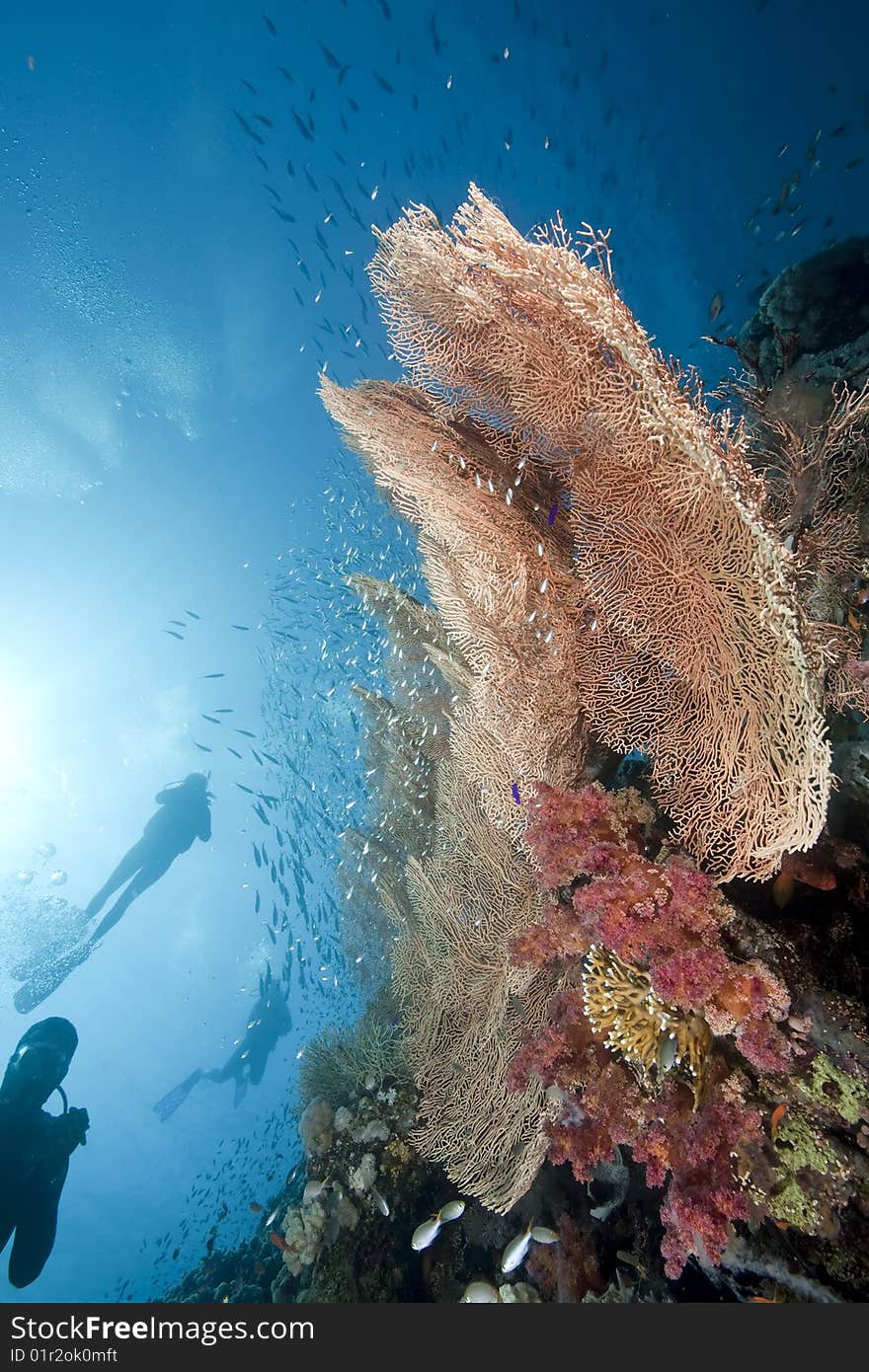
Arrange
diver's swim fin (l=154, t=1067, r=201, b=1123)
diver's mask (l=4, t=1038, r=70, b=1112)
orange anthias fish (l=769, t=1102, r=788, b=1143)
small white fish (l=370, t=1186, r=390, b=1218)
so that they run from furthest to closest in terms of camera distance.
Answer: diver's swim fin (l=154, t=1067, r=201, b=1123) → diver's mask (l=4, t=1038, r=70, b=1112) → small white fish (l=370, t=1186, r=390, b=1218) → orange anthias fish (l=769, t=1102, r=788, b=1143)

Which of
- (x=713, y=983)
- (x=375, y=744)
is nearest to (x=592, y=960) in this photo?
(x=713, y=983)

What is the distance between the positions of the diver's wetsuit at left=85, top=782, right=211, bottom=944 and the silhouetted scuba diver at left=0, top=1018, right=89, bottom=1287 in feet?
59.2

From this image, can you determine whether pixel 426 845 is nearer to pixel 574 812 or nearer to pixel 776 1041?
pixel 574 812

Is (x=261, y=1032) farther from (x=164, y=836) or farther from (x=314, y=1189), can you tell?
(x=314, y=1189)

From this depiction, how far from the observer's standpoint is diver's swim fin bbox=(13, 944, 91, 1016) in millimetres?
27391

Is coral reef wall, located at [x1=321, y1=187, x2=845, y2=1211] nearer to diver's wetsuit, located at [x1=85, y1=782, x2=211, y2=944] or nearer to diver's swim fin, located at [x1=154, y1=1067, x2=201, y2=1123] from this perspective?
diver's wetsuit, located at [x1=85, y1=782, x2=211, y2=944]

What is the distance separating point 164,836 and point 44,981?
10442 millimetres

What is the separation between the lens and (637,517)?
3158 mm

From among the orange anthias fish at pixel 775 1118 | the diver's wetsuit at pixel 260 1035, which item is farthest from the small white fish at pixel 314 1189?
the diver's wetsuit at pixel 260 1035

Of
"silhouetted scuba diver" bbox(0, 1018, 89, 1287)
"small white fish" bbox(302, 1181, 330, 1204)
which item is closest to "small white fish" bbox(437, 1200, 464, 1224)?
"small white fish" bbox(302, 1181, 330, 1204)

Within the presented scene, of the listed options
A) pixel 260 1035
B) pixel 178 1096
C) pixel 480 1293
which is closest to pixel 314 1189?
pixel 480 1293

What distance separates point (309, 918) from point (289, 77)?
2540 cm

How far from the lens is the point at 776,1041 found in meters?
2.83

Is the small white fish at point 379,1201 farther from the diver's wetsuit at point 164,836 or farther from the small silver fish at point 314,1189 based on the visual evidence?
the diver's wetsuit at point 164,836
